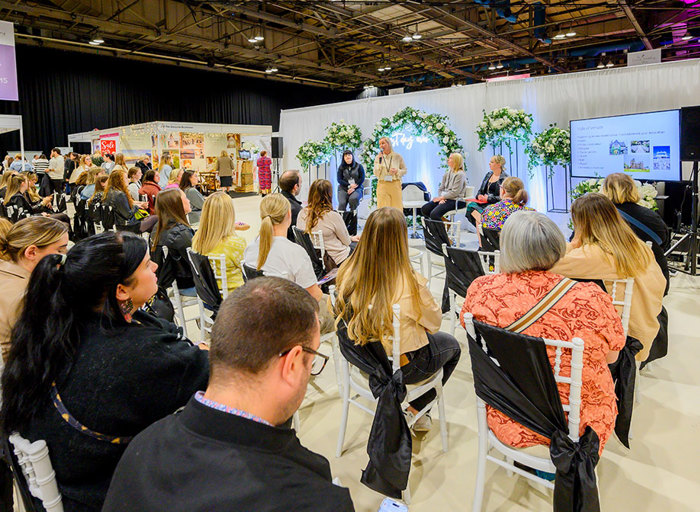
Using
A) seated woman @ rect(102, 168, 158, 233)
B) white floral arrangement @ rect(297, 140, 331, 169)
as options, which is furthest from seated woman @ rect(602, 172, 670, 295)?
white floral arrangement @ rect(297, 140, 331, 169)

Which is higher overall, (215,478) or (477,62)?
(477,62)

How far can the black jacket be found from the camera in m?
3.55

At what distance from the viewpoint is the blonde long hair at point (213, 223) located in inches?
128

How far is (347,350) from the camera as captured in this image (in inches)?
88.5

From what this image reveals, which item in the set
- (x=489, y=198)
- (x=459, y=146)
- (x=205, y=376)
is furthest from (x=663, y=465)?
(x=459, y=146)

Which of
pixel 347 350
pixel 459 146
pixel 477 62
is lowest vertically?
pixel 347 350

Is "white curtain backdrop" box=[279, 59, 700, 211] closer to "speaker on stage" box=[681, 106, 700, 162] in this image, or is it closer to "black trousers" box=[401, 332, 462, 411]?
"speaker on stage" box=[681, 106, 700, 162]

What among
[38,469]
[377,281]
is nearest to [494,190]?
[377,281]

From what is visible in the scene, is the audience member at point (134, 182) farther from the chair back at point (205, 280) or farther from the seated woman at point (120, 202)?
the chair back at point (205, 280)

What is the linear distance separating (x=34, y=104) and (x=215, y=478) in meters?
17.9

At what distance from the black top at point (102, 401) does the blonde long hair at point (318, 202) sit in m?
2.95

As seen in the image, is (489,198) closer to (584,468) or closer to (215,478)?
(584,468)

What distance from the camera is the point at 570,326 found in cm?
166

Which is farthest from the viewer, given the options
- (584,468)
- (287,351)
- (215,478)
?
(584,468)
